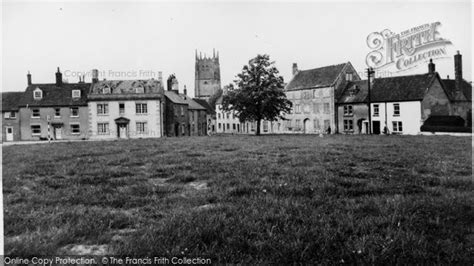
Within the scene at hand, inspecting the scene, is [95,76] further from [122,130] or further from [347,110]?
[347,110]

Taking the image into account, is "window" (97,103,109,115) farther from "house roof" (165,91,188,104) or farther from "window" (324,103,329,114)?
"window" (324,103,329,114)

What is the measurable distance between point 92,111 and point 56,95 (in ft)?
25.2

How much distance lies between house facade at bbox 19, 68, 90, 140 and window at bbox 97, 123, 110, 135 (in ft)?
9.57

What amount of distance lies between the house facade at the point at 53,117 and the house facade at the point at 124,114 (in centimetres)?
269

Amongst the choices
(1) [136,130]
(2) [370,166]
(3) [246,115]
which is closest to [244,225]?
(2) [370,166]

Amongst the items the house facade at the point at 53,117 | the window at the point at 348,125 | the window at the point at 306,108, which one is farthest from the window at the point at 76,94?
the window at the point at 348,125

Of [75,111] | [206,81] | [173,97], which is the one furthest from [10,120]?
[206,81]

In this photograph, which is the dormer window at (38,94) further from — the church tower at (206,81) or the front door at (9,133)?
the church tower at (206,81)

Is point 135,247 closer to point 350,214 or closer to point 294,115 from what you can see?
point 350,214

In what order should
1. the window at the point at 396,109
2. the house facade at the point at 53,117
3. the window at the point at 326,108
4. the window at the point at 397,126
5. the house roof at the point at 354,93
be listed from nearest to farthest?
the window at the point at 397,126 → the window at the point at 396,109 → the house facade at the point at 53,117 → the house roof at the point at 354,93 → the window at the point at 326,108

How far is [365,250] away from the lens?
447cm

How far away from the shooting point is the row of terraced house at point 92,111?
53.5 metres

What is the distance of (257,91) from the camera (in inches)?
1991

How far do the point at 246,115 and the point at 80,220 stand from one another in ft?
154
